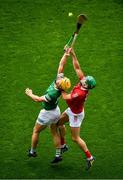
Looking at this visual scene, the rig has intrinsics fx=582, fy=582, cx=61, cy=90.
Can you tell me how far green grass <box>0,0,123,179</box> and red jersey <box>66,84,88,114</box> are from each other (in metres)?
1.26

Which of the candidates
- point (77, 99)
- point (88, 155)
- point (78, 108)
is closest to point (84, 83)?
point (77, 99)

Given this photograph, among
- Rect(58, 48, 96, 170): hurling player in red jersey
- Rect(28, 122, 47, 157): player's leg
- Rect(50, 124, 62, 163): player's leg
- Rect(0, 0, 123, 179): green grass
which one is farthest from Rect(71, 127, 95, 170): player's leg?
Rect(28, 122, 47, 157): player's leg

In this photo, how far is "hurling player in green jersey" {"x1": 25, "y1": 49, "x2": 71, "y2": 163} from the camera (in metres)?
11.3

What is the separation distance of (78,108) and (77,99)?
0.27 metres

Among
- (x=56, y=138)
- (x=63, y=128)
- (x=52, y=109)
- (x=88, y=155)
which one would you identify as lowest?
(x=88, y=155)

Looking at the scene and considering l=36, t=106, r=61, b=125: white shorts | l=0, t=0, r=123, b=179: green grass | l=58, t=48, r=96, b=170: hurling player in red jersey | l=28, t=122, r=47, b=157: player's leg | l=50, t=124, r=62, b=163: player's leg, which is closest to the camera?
l=58, t=48, r=96, b=170: hurling player in red jersey

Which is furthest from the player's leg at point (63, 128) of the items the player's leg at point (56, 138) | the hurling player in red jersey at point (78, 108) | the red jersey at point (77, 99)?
the red jersey at point (77, 99)

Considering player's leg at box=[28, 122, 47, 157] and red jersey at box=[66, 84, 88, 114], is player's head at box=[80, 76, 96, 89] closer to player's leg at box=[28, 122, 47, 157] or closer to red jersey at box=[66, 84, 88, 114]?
red jersey at box=[66, 84, 88, 114]

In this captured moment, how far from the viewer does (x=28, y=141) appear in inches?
495

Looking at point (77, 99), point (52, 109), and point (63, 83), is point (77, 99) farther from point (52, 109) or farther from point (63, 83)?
point (52, 109)

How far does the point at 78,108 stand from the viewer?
37.5 ft

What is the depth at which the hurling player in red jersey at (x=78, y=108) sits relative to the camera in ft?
36.8

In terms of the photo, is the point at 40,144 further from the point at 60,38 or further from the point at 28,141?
the point at 60,38

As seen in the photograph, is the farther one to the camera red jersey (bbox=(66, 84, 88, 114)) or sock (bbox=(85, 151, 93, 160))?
sock (bbox=(85, 151, 93, 160))
